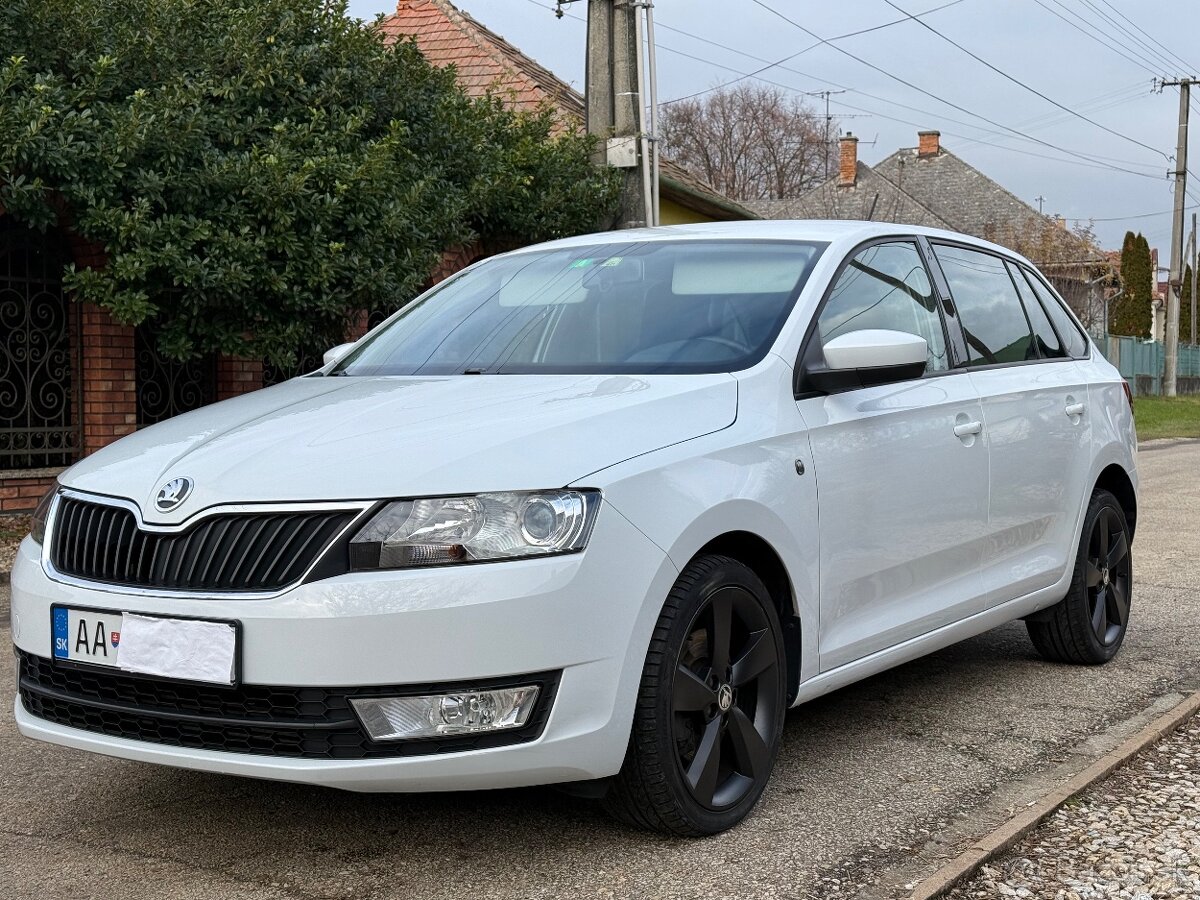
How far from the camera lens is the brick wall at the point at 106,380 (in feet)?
35.9

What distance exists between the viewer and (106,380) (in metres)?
11.0

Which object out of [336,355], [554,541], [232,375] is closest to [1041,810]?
[554,541]

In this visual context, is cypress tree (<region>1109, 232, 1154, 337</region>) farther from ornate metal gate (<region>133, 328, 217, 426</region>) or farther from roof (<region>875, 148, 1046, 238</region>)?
ornate metal gate (<region>133, 328, 217, 426</region>)

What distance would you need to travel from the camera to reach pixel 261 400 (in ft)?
13.9

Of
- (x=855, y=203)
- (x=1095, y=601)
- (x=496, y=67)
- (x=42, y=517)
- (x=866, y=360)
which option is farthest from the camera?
(x=855, y=203)

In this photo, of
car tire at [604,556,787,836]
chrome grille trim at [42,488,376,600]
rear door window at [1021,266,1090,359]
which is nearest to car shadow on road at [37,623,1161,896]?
car tire at [604,556,787,836]

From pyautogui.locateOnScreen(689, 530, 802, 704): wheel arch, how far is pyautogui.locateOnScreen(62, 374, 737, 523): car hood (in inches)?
12.3

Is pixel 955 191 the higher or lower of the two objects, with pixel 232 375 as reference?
higher

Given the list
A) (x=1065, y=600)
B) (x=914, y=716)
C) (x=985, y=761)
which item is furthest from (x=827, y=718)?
(x=1065, y=600)

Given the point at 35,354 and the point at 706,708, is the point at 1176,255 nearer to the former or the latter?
the point at 35,354

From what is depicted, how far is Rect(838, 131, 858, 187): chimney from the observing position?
5694 cm

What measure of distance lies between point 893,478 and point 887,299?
710 millimetres

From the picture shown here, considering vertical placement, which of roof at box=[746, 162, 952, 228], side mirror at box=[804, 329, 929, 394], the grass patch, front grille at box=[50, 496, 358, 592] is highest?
roof at box=[746, 162, 952, 228]

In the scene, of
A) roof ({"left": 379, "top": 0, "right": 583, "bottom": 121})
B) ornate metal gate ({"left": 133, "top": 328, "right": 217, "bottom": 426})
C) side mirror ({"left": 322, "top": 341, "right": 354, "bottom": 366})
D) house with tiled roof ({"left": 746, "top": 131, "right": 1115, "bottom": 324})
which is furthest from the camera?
house with tiled roof ({"left": 746, "top": 131, "right": 1115, "bottom": 324})
